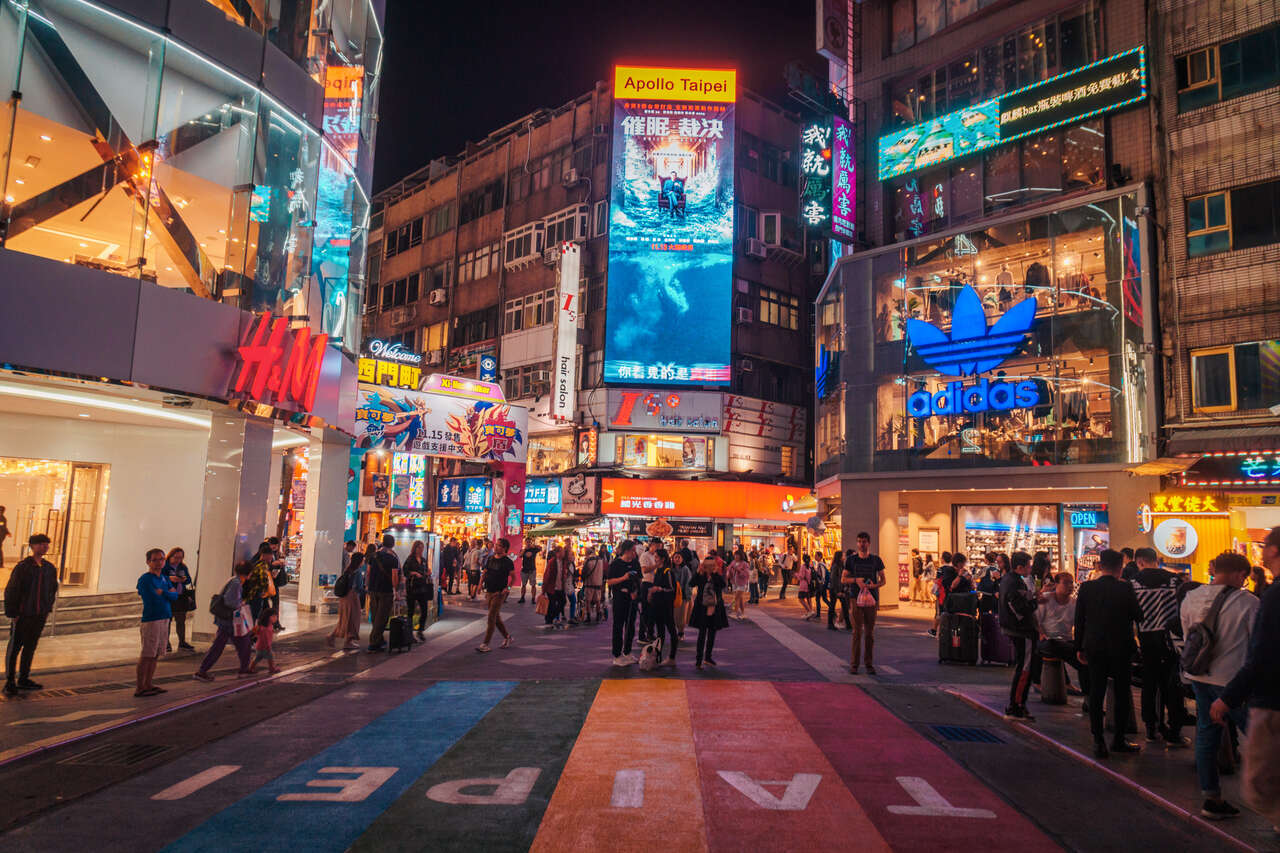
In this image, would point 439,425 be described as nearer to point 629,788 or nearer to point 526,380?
point 526,380

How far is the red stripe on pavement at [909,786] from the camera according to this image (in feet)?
19.2

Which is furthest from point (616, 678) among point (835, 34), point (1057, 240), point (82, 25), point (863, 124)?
point (835, 34)

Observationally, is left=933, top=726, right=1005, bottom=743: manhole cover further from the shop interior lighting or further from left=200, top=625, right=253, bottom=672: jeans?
the shop interior lighting

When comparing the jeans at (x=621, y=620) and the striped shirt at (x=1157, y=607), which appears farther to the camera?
the jeans at (x=621, y=620)

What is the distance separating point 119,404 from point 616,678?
36.5 ft

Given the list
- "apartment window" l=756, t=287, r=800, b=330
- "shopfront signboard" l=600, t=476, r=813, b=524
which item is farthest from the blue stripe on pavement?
"apartment window" l=756, t=287, r=800, b=330

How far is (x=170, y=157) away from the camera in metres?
15.2

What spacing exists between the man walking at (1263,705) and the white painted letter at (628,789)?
3993 millimetres

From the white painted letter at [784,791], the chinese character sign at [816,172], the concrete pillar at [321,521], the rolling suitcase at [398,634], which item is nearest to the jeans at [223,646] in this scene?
the rolling suitcase at [398,634]

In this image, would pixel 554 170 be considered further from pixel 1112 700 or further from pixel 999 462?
pixel 1112 700

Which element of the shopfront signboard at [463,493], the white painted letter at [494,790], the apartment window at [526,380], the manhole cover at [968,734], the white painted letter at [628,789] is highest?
the apartment window at [526,380]

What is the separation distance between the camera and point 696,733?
875 cm

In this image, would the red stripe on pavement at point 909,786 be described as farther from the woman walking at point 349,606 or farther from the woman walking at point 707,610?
the woman walking at point 349,606

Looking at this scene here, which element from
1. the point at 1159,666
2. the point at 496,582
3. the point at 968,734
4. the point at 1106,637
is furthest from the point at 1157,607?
the point at 496,582
